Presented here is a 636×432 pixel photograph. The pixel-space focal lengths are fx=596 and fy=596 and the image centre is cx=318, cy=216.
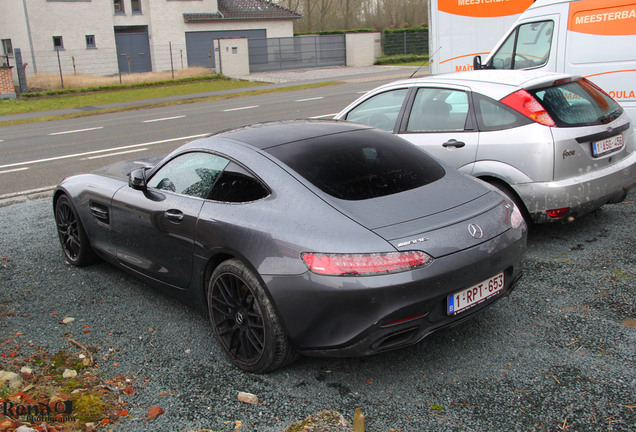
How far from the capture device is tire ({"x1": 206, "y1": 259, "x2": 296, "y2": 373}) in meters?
3.36

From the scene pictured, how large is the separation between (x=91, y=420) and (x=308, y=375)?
121 cm

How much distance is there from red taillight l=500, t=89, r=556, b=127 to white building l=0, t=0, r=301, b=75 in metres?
30.6

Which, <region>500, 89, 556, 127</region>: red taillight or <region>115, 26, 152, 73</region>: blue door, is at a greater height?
<region>115, 26, 152, 73</region>: blue door

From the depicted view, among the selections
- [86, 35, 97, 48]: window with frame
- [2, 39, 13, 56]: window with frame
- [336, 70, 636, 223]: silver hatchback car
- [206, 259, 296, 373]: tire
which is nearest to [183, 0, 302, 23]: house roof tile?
[86, 35, 97, 48]: window with frame

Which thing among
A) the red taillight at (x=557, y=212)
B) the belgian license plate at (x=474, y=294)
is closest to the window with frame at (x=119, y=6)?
the red taillight at (x=557, y=212)

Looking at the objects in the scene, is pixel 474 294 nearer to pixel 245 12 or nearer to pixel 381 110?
pixel 381 110

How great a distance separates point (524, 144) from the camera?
5.13 metres

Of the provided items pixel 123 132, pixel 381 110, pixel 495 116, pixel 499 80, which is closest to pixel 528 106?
pixel 495 116

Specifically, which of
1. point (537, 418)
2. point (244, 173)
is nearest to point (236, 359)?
point (244, 173)

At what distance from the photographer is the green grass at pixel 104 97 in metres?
23.0

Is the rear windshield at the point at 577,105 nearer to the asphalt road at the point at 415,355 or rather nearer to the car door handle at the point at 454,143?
the car door handle at the point at 454,143

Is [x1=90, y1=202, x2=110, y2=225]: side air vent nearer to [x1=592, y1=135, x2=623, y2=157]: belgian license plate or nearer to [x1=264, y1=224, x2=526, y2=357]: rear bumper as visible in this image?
[x1=264, y1=224, x2=526, y2=357]: rear bumper

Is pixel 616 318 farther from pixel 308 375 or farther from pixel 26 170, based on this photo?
pixel 26 170

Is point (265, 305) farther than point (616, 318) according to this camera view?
No
